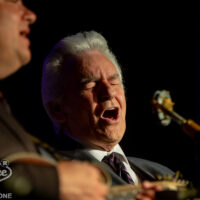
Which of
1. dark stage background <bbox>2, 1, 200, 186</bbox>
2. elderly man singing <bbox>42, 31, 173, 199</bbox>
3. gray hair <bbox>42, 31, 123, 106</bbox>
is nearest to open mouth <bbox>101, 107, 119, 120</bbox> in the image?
elderly man singing <bbox>42, 31, 173, 199</bbox>

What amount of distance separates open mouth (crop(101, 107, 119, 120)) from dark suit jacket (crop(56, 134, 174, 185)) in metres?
0.20

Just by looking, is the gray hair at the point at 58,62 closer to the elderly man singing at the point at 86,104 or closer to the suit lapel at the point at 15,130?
the elderly man singing at the point at 86,104

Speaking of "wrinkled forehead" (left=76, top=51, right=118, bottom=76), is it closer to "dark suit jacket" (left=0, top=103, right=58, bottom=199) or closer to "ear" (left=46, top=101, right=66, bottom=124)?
"ear" (left=46, top=101, right=66, bottom=124)

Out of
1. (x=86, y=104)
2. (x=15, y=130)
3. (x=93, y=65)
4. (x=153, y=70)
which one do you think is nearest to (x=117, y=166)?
(x=86, y=104)

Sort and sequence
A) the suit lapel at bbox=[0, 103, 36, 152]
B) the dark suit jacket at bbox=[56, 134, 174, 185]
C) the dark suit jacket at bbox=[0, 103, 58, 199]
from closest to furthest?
the dark suit jacket at bbox=[0, 103, 58, 199]
the suit lapel at bbox=[0, 103, 36, 152]
the dark suit jacket at bbox=[56, 134, 174, 185]

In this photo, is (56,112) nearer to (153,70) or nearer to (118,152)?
(118,152)

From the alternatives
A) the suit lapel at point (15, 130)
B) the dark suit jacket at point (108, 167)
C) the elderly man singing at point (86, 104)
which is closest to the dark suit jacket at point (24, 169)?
the suit lapel at point (15, 130)

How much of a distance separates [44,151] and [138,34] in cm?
133

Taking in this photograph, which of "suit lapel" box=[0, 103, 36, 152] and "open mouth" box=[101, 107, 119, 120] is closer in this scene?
"suit lapel" box=[0, 103, 36, 152]

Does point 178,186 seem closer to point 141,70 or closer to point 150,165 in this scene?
point 150,165

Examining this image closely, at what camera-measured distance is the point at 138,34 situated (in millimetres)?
2324

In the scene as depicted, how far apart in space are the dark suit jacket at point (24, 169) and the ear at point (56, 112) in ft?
2.12

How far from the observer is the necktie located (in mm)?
1558

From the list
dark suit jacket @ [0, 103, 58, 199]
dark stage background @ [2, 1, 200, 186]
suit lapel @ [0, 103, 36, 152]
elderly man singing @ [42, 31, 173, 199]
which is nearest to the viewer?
dark suit jacket @ [0, 103, 58, 199]
